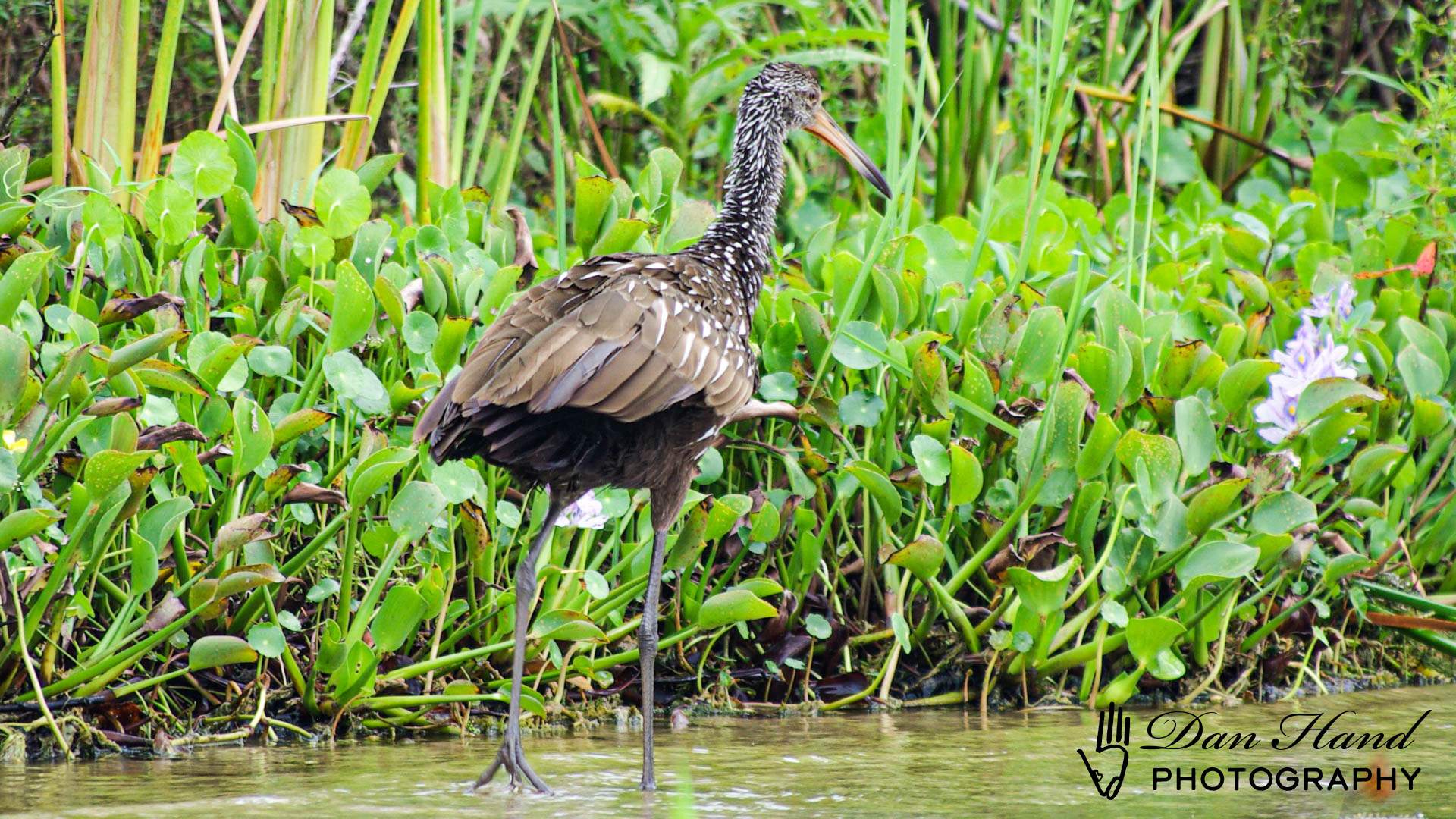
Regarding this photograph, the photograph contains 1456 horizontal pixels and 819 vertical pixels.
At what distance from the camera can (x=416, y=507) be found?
150 inches

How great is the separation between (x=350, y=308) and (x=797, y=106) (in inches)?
70.5

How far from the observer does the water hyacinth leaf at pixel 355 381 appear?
13.0 ft

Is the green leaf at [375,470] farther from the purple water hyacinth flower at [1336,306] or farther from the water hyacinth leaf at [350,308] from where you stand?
the purple water hyacinth flower at [1336,306]

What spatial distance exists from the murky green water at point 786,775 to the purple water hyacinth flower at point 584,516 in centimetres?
59

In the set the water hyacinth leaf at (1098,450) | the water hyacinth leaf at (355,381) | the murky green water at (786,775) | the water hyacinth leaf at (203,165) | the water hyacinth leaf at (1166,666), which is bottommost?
the murky green water at (786,775)

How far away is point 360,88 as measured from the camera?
195 inches

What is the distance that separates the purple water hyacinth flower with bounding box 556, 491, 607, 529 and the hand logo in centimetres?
142

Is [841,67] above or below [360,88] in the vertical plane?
above

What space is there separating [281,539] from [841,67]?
4.58m

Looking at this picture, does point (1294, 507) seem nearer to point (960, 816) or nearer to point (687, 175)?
point (960, 816)

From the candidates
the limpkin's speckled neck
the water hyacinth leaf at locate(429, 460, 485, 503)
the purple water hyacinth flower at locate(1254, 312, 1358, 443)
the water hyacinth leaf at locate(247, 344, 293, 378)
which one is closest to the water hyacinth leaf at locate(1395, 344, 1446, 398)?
the purple water hyacinth flower at locate(1254, 312, 1358, 443)

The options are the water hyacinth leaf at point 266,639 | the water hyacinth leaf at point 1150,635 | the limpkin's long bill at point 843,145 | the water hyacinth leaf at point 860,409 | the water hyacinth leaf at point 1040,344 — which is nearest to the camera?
the water hyacinth leaf at point 266,639

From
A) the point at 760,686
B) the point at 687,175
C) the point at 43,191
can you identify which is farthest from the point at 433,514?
the point at 687,175

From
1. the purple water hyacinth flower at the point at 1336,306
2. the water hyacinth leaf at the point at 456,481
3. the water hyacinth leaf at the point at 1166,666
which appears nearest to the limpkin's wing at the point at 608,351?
the water hyacinth leaf at the point at 456,481
